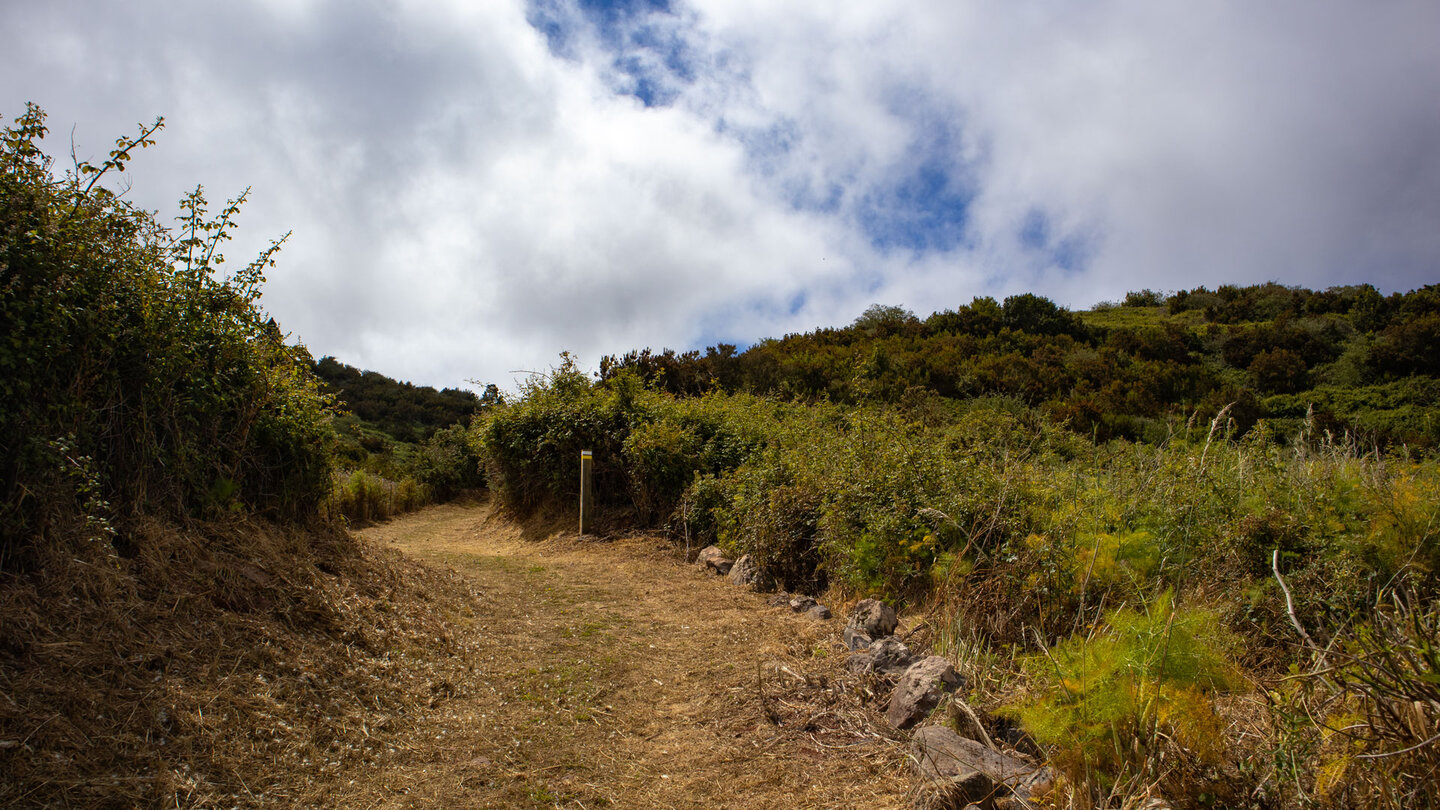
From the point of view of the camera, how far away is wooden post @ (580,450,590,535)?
419 inches

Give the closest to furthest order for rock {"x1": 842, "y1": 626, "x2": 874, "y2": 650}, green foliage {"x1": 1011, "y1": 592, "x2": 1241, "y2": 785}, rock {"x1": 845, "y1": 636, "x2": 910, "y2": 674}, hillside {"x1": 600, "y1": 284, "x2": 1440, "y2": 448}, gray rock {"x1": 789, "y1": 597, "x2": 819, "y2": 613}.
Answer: green foliage {"x1": 1011, "y1": 592, "x2": 1241, "y2": 785} < rock {"x1": 845, "y1": 636, "x2": 910, "y2": 674} < rock {"x1": 842, "y1": 626, "x2": 874, "y2": 650} < gray rock {"x1": 789, "y1": 597, "x2": 819, "y2": 613} < hillside {"x1": 600, "y1": 284, "x2": 1440, "y2": 448}

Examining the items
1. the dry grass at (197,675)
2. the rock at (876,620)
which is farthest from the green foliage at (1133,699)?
the dry grass at (197,675)

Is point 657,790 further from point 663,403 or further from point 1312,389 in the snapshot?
point 1312,389

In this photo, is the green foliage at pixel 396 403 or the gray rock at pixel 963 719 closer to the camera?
the gray rock at pixel 963 719

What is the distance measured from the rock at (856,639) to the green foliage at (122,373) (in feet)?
13.5

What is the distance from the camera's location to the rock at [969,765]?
2621 mm

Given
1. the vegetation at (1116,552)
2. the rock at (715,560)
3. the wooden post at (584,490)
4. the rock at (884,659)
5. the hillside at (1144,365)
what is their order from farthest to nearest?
the hillside at (1144,365), the wooden post at (584,490), the rock at (715,560), the rock at (884,659), the vegetation at (1116,552)

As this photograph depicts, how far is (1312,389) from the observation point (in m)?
17.7

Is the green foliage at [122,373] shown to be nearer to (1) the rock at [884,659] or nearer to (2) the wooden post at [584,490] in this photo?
(1) the rock at [884,659]

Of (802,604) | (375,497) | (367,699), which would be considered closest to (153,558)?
(367,699)

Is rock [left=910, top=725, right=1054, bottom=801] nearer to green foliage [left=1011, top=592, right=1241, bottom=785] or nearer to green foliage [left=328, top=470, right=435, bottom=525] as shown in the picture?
green foliage [left=1011, top=592, right=1241, bottom=785]

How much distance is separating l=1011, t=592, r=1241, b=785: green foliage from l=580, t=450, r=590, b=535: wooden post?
849 centimetres

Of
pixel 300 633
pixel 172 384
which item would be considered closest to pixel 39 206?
pixel 172 384

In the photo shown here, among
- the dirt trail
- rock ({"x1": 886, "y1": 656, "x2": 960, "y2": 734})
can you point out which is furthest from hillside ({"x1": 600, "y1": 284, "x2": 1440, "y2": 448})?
rock ({"x1": 886, "y1": 656, "x2": 960, "y2": 734})
